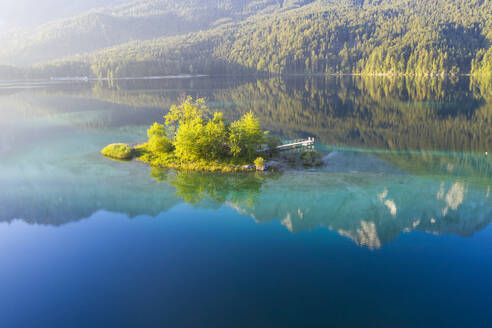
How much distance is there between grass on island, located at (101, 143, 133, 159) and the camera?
53.9 metres

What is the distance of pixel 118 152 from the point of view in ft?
179

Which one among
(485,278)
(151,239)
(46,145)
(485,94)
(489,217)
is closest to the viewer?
(485,278)

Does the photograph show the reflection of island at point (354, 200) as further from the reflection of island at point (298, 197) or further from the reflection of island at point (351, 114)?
the reflection of island at point (351, 114)

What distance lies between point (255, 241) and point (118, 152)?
33.7 metres

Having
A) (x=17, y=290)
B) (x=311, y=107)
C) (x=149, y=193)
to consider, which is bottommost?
(x=17, y=290)

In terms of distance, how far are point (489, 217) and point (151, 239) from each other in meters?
30.2

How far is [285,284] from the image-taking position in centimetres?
2330

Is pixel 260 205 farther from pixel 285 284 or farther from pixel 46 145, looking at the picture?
pixel 46 145

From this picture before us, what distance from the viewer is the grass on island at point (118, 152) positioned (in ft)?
177

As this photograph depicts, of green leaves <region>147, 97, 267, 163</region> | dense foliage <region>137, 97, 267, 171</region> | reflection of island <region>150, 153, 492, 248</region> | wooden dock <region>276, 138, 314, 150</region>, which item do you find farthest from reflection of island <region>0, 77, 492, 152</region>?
dense foliage <region>137, 97, 267, 171</region>

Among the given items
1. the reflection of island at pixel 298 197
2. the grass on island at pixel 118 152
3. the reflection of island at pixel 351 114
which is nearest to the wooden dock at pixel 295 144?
the reflection of island at pixel 351 114

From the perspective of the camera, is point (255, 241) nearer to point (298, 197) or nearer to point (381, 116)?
point (298, 197)

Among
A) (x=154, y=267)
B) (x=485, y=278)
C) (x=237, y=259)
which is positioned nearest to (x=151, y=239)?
(x=154, y=267)

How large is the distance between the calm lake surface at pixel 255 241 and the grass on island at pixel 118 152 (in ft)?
7.41
